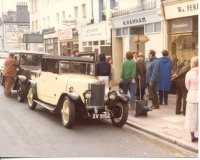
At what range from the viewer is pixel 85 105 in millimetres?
9844

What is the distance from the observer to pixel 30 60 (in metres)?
16.5

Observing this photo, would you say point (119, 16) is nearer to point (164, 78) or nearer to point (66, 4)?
point (164, 78)

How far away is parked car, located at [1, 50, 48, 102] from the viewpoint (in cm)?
1466

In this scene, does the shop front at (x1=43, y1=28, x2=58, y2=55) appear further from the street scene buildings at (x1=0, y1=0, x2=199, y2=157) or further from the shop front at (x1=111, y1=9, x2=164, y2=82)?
the shop front at (x1=111, y1=9, x2=164, y2=82)

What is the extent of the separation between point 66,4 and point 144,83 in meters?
17.8

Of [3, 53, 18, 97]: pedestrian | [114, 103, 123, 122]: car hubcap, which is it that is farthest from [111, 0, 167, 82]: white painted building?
[114, 103, 123, 122]: car hubcap

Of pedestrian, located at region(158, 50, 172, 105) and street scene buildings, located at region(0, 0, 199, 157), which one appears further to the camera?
pedestrian, located at region(158, 50, 172, 105)

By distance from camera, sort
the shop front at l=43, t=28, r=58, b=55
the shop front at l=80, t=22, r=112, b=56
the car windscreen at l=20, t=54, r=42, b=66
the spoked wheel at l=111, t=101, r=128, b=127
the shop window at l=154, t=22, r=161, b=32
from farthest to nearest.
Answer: the shop front at l=43, t=28, r=58, b=55 < the shop front at l=80, t=22, r=112, b=56 < the shop window at l=154, t=22, r=161, b=32 < the car windscreen at l=20, t=54, r=42, b=66 < the spoked wheel at l=111, t=101, r=128, b=127

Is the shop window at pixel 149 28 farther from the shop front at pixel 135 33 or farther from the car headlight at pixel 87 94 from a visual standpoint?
the car headlight at pixel 87 94

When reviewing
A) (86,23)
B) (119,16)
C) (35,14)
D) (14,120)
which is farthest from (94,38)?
(35,14)

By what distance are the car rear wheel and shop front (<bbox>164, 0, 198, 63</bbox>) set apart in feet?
19.8

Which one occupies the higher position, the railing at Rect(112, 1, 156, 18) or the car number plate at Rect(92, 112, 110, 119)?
the railing at Rect(112, 1, 156, 18)

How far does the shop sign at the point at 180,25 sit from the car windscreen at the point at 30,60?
5.12 meters

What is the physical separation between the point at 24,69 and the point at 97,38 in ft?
26.7
